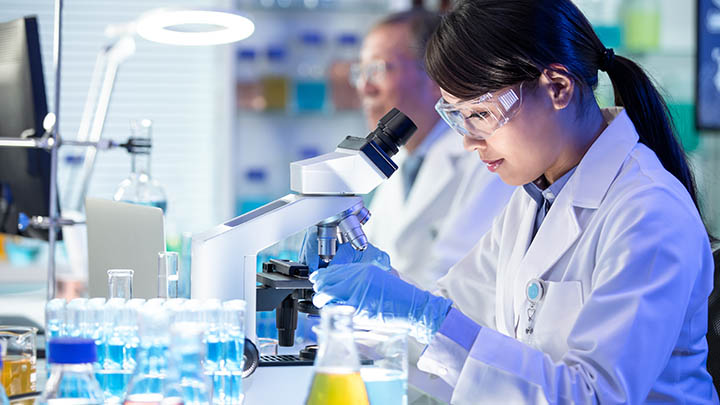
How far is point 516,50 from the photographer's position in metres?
1.39

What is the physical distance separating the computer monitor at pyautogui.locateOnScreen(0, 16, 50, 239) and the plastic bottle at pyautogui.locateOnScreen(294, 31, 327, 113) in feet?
7.98

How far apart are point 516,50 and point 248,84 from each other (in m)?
2.87

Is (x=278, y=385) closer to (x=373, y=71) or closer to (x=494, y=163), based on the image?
(x=494, y=163)

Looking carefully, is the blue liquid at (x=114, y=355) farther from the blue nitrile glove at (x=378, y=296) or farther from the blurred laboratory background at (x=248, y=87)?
the blurred laboratory background at (x=248, y=87)

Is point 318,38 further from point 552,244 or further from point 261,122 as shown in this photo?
point 552,244

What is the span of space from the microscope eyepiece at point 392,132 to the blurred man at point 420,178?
133cm

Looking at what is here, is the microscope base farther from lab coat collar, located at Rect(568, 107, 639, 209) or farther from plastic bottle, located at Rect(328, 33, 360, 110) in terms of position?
plastic bottle, located at Rect(328, 33, 360, 110)

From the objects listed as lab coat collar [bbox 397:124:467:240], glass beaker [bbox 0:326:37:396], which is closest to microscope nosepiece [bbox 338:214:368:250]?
glass beaker [bbox 0:326:37:396]

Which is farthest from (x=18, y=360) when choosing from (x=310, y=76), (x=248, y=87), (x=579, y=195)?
(x=310, y=76)

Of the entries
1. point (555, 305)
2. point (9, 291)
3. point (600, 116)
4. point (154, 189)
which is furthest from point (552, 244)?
point (9, 291)

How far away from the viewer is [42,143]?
1.55m

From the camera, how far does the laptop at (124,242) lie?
131 cm

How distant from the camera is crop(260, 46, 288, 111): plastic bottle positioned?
163 inches

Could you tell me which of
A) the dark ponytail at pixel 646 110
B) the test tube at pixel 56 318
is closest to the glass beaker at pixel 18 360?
the test tube at pixel 56 318
